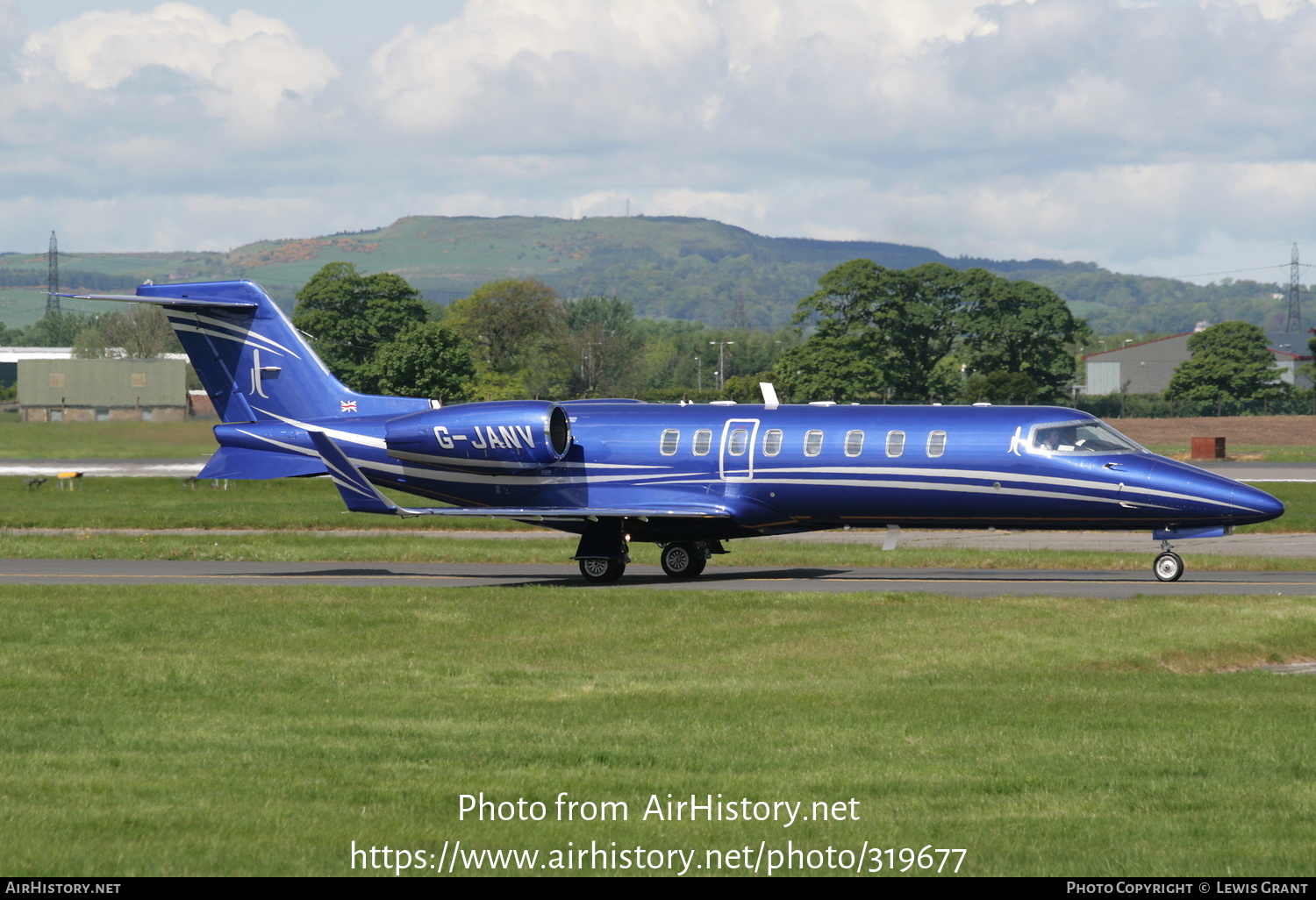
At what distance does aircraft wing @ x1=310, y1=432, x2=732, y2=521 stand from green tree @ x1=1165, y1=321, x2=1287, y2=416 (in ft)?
343

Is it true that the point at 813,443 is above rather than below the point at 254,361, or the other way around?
below

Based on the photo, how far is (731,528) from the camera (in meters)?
28.6

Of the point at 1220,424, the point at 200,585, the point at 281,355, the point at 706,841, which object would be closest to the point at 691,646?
the point at 706,841

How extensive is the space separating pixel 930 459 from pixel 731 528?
419cm

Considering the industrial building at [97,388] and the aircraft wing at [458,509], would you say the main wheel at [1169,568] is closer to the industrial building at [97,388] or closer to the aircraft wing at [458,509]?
the aircraft wing at [458,509]

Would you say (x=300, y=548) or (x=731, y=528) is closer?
(x=731, y=528)

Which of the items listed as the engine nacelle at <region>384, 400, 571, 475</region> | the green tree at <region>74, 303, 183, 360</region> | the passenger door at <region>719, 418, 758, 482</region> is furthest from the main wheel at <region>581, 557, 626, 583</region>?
the green tree at <region>74, 303, 183, 360</region>

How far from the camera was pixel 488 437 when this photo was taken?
29000 millimetres

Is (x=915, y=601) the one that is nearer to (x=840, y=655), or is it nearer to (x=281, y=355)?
(x=840, y=655)

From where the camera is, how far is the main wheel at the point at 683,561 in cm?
2916

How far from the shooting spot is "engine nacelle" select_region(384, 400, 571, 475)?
28750 millimetres

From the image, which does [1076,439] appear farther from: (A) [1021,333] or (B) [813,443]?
(A) [1021,333]

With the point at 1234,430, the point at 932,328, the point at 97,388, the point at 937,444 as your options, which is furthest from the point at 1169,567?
the point at 932,328

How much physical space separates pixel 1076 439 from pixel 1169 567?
2.99m
